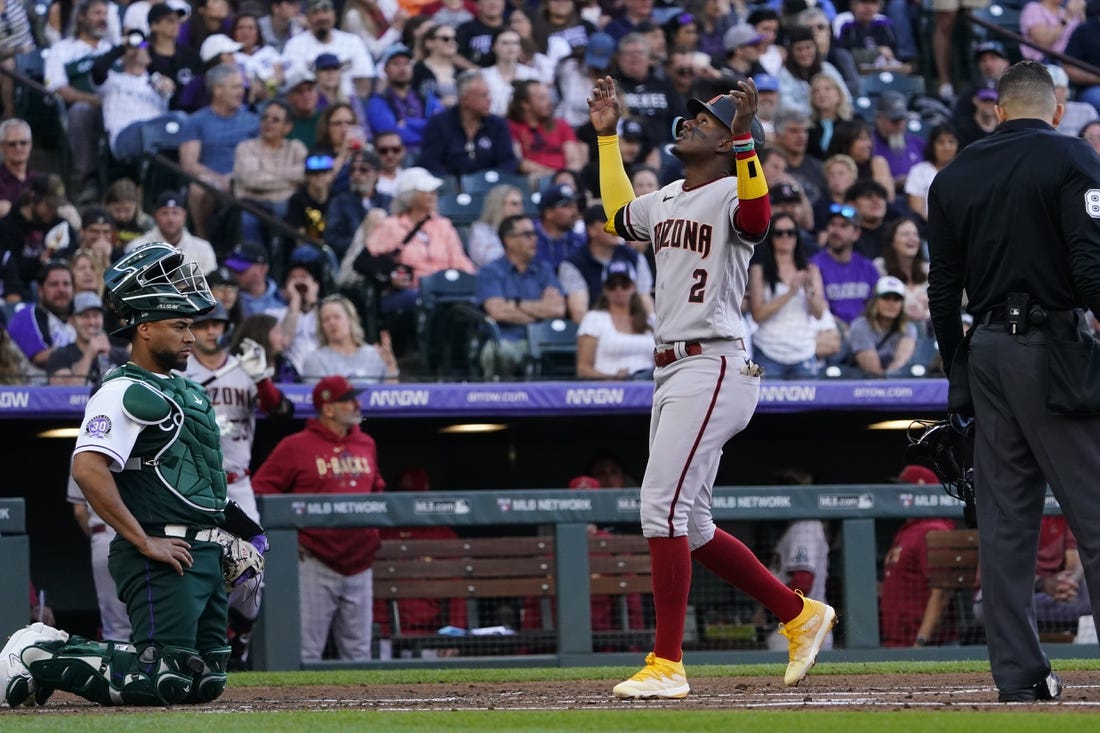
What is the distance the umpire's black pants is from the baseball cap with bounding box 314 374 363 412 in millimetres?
4649

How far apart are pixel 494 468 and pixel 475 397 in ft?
6.81

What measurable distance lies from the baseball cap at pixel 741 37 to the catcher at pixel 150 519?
8.72 meters

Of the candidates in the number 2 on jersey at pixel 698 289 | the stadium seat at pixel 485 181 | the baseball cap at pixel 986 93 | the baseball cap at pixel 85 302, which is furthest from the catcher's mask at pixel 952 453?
the baseball cap at pixel 986 93

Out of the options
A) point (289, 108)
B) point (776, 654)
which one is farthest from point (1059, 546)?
point (289, 108)

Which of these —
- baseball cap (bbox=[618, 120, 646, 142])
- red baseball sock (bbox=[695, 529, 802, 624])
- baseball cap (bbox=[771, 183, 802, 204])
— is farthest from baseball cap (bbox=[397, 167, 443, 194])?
red baseball sock (bbox=[695, 529, 802, 624])

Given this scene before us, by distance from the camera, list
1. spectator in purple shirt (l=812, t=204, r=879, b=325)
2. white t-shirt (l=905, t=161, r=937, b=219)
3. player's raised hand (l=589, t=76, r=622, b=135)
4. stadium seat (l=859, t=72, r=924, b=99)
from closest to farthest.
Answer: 1. player's raised hand (l=589, t=76, r=622, b=135)
2. spectator in purple shirt (l=812, t=204, r=879, b=325)
3. white t-shirt (l=905, t=161, r=937, b=219)
4. stadium seat (l=859, t=72, r=924, b=99)

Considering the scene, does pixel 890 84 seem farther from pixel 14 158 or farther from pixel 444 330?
pixel 14 158

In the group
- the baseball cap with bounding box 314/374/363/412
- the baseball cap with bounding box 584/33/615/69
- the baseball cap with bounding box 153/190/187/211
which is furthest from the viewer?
the baseball cap with bounding box 584/33/615/69

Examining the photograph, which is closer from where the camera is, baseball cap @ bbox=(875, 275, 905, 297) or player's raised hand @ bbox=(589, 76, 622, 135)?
player's raised hand @ bbox=(589, 76, 622, 135)

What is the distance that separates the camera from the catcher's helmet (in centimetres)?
546

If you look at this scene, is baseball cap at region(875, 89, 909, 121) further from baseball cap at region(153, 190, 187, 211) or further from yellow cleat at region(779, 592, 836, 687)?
yellow cleat at region(779, 592, 836, 687)

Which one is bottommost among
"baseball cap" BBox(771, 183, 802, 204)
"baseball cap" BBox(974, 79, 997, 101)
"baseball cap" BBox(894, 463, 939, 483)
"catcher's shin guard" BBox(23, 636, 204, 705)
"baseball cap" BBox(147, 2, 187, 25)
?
"baseball cap" BBox(894, 463, 939, 483)

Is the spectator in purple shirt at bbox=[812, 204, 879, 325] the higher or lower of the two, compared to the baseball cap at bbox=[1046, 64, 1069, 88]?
lower

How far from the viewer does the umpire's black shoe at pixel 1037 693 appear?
4.80 metres
